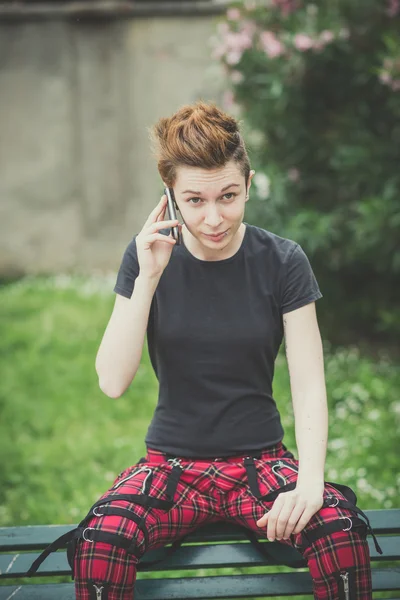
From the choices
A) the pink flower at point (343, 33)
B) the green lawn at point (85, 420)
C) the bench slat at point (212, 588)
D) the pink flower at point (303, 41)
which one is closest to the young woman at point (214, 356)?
the bench slat at point (212, 588)

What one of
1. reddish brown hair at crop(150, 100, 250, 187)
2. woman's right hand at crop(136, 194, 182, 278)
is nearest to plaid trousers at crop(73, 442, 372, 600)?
woman's right hand at crop(136, 194, 182, 278)

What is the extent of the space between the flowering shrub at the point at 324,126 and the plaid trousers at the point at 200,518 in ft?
12.0

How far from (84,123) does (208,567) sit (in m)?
8.58

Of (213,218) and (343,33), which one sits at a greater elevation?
(343,33)

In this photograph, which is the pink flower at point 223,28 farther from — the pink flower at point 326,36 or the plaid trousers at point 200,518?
the plaid trousers at point 200,518

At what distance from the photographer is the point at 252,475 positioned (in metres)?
2.47

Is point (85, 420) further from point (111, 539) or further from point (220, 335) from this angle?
point (111, 539)

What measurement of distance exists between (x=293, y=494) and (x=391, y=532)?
48 cm

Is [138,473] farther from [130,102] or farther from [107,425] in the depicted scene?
[130,102]

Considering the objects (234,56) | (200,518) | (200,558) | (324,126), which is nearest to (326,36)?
(234,56)

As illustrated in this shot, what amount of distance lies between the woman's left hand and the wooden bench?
0.19 meters

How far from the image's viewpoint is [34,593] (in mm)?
2449

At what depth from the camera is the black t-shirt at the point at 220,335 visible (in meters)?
2.52

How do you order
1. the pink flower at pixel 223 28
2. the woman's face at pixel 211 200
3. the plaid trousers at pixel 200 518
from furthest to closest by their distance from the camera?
the pink flower at pixel 223 28, the woman's face at pixel 211 200, the plaid trousers at pixel 200 518
